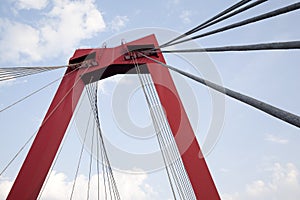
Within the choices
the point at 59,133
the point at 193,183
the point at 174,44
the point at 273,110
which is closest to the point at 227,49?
the point at 273,110

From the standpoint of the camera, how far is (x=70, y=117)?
5.12m

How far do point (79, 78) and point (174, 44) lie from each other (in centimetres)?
204

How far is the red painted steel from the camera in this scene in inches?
176

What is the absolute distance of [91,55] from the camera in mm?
5855

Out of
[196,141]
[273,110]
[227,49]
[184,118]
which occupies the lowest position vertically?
[196,141]

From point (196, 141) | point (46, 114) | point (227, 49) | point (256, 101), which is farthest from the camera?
point (46, 114)

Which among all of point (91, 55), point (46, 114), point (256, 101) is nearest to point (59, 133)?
point (46, 114)

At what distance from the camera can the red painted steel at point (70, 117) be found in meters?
4.46

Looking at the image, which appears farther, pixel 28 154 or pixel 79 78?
pixel 79 78

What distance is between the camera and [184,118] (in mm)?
5035

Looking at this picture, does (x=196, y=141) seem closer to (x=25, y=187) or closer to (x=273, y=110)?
(x=25, y=187)

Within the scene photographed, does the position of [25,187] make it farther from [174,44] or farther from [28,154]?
[174,44]

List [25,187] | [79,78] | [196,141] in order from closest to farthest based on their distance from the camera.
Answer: [25,187] < [196,141] < [79,78]

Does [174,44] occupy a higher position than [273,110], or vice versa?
[174,44]
